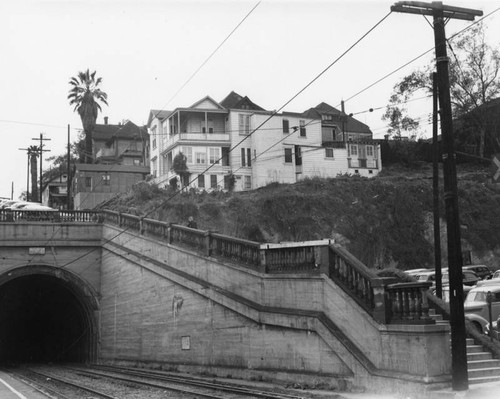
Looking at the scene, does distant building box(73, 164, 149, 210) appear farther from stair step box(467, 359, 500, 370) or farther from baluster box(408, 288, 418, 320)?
baluster box(408, 288, 418, 320)

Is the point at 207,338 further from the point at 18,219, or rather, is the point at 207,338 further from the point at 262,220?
the point at 262,220

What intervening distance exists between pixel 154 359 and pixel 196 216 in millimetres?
20928

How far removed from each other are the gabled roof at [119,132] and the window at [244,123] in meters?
21.6

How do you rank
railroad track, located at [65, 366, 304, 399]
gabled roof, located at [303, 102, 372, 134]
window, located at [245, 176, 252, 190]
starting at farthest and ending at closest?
gabled roof, located at [303, 102, 372, 134], window, located at [245, 176, 252, 190], railroad track, located at [65, 366, 304, 399]

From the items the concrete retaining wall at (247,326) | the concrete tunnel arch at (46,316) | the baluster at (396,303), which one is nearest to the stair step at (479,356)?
the concrete retaining wall at (247,326)

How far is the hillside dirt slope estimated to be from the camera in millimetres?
47875

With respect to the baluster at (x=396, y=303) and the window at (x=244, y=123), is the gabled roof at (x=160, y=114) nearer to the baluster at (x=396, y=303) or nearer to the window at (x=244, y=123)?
the window at (x=244, y=123)

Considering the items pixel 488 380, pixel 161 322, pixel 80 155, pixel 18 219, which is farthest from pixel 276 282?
pixel 80 155

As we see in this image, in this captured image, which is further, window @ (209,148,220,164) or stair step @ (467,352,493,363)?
window @ (209,148,220,164)

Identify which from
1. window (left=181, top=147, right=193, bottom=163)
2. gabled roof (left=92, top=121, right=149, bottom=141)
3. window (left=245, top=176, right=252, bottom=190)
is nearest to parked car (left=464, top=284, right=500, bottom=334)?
window (left=245, top=176, right=252, bottom=190)

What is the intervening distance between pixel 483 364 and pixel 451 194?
173 inches

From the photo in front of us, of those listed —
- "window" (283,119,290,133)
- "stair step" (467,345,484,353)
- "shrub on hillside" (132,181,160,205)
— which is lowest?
"stair step" (467,345,484,353)

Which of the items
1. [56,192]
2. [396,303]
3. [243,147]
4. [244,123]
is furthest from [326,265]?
[56,192]

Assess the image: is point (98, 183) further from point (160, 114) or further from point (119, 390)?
point (119, 390)
